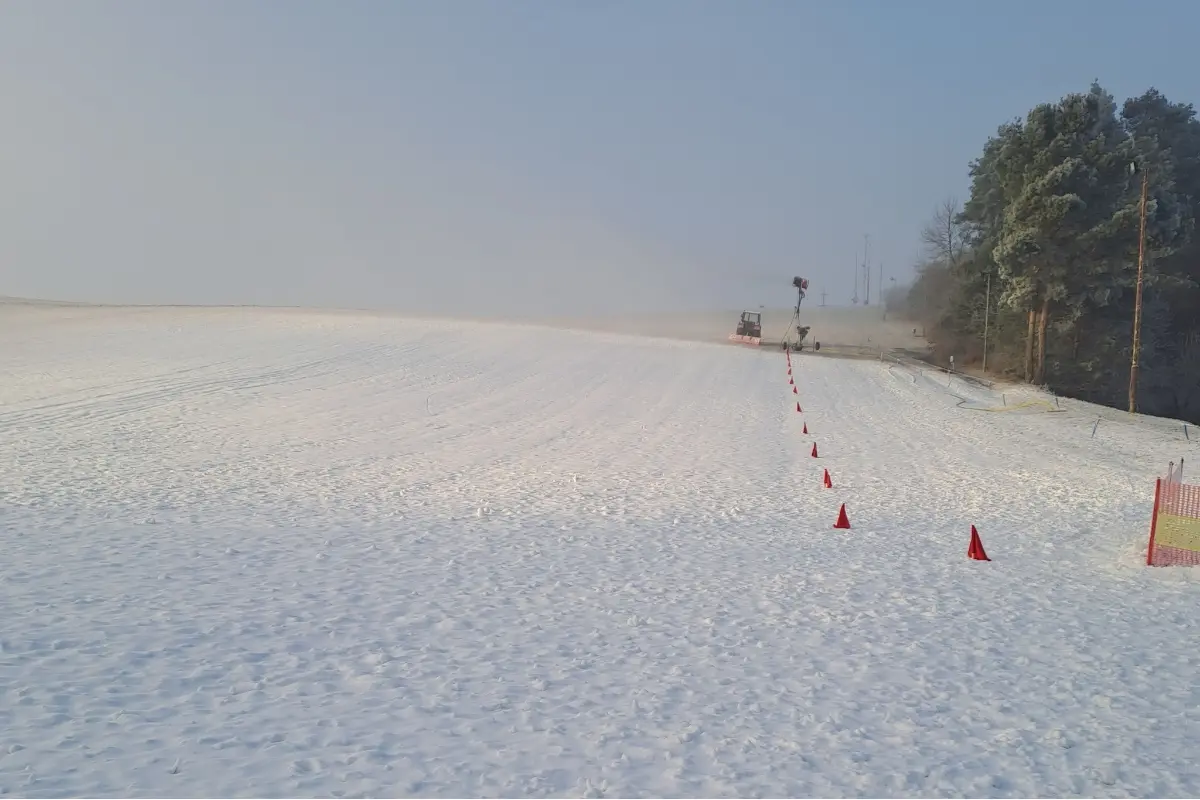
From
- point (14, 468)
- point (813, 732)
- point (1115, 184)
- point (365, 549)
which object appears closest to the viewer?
point (813, 732)

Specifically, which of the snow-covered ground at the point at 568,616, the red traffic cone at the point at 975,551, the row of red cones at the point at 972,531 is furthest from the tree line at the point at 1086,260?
the red traffic cone at the point at 975,551

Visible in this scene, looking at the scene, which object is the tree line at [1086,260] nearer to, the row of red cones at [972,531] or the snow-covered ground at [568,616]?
the snow-covered ground at [568,616]

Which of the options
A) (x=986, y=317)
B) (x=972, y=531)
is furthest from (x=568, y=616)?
(x=986, y=317)

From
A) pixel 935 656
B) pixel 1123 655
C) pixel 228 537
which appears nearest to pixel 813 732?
pixel 935 656

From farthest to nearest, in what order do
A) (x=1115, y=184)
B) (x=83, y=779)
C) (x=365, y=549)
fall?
(x=1115, y=184) → (x=365, y=549) → (x=83, y=779)

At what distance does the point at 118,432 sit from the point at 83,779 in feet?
59.1

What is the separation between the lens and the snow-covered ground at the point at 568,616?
6418mm

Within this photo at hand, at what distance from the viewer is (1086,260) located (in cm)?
4728

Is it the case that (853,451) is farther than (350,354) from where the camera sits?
No

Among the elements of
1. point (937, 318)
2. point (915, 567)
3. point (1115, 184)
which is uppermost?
point (1115, 184)

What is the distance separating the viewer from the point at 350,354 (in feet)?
137

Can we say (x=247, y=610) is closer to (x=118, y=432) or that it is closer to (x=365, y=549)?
(x=365, y=549)

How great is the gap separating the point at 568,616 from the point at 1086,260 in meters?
48.0

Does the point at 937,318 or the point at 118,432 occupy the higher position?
the point at 937,318
